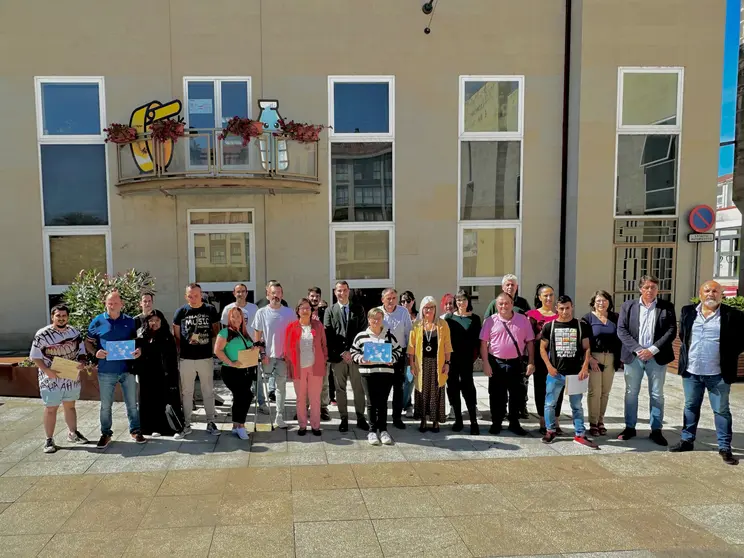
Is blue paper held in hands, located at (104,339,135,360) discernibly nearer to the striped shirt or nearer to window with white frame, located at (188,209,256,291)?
the striped shirt

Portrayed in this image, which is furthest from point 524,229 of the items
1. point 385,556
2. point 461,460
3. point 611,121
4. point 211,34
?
point 385,556

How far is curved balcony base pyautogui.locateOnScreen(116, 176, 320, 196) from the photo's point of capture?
9102mm

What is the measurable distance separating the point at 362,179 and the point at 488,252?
320cm

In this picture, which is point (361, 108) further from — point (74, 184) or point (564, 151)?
point (74, 184)

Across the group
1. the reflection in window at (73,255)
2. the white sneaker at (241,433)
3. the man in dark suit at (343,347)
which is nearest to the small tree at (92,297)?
the reflection in window at (73,255)

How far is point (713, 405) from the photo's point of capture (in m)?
5.20

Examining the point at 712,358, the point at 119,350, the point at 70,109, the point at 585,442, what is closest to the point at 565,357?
the point at 585,442

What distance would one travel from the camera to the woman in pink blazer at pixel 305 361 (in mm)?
5793

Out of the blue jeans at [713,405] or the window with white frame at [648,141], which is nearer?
the blue jeans at [713,405]

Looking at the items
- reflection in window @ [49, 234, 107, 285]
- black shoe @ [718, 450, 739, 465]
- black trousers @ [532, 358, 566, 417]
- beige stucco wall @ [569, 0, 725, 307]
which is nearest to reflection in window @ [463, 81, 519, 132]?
beige stucco wall @ [569, 0, 725, 307]

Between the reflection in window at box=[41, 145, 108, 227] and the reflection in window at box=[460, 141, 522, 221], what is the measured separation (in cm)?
768

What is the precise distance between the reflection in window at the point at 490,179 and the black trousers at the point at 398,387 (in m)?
5.48

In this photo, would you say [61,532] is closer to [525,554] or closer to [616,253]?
[525,554]

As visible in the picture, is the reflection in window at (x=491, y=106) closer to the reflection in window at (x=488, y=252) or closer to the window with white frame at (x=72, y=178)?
the reflection in window at (x=488, y=252)
